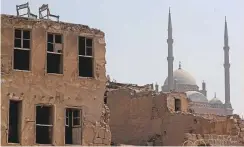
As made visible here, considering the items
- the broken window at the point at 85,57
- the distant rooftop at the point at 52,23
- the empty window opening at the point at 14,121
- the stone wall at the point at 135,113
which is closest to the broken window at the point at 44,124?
the empty window opening at the point at 14,121

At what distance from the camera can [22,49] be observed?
20.0 m

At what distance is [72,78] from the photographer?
20.7m

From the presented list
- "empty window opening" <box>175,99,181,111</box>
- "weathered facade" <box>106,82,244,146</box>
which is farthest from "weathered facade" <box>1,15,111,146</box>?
"empty window opening" <box>175,99,181,111</box>

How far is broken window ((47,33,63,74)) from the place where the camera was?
2055cm

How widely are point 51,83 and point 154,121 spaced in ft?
32.4

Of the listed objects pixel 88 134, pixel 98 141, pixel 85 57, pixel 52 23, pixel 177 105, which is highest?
pixel 52 23

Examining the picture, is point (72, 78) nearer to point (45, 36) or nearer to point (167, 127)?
point (45, 36)

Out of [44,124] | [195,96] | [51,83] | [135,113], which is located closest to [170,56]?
[195,96]

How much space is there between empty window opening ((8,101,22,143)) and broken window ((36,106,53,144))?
2.14ft

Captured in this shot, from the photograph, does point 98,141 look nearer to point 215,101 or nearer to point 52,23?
point 52,23

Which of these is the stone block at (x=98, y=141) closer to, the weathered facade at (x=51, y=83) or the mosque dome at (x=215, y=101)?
the weathered facade at (x=51, y=83)

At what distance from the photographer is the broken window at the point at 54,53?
67.4ft

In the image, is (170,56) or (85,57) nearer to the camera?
(85,57)

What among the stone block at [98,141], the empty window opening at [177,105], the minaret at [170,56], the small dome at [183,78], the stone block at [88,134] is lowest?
the stone block at [98,141]
